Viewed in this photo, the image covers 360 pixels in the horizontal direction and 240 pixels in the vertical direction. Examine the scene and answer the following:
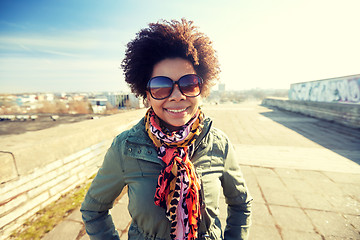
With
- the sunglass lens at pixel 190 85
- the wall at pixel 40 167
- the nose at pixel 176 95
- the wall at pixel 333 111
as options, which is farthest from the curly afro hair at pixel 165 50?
the wall at pixel 333 111

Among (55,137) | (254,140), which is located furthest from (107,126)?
(254,140)

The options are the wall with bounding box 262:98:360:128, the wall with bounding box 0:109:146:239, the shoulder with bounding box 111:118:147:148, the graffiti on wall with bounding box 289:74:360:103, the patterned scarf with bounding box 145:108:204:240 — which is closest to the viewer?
the patterned scarf with bounding box 145:108:204:240

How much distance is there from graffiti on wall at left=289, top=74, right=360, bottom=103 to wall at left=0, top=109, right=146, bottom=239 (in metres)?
12.4

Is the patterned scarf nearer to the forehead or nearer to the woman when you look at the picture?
the woman

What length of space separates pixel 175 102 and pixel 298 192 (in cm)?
298

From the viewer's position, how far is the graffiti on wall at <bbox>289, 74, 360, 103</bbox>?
8.88m

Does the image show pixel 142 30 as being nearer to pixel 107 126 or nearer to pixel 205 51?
pixel 205 51

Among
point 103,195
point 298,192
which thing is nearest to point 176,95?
point 103,195

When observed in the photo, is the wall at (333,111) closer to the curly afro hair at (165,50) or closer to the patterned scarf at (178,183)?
the curly afro hair at (165,50)

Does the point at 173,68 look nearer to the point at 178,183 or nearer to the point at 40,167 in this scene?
the point at 178,183

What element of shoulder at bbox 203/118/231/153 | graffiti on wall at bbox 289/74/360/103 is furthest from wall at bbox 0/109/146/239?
graffiti on wall at bbox 289/74/360/103

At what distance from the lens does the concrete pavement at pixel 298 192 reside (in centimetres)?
210

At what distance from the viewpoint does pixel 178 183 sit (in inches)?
42.9

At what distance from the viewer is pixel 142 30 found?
1369mm
